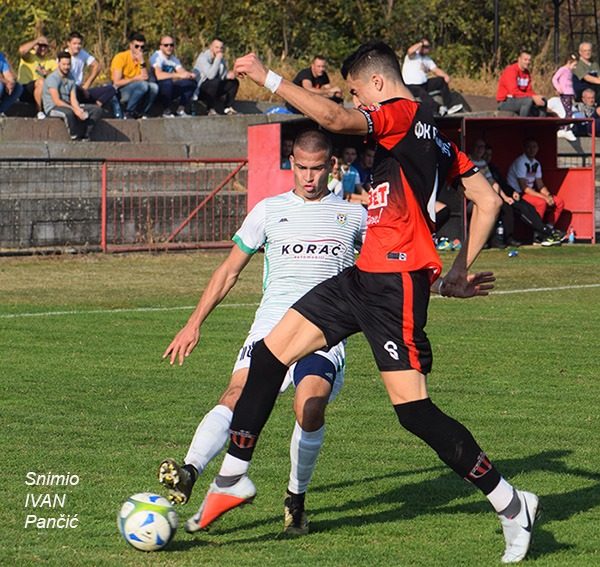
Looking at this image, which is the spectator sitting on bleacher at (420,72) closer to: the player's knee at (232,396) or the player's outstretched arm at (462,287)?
the player's knee at (232,396)

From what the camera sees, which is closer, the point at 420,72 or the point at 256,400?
the point at 256,400

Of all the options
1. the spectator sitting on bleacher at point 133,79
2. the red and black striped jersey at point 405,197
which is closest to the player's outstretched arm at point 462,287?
the red and black striped jersey at point 405,197

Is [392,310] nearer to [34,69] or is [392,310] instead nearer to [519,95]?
[34,69]

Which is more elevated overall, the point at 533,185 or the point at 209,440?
the point at 209,440

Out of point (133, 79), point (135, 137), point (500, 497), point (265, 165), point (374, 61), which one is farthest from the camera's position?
point (133, 79)

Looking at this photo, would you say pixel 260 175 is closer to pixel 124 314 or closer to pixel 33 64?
pixel 33 64

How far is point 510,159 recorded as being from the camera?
83.1 feet

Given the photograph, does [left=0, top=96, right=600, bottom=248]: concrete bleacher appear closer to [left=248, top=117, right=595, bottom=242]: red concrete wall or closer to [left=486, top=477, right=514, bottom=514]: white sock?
[left=248, top=117, right=595, bottom=242]: red concrete wall

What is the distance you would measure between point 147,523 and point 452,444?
1359mm

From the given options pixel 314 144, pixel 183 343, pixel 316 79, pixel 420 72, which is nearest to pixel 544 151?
pixel 420 72

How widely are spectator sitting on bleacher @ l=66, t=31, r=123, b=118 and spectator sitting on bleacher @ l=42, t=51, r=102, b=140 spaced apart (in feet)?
1.50

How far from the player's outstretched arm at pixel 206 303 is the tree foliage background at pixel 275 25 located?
24.3 meters

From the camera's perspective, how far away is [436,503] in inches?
262

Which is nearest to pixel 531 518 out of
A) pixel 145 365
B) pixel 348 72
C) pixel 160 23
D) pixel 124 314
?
pixel 348 72
